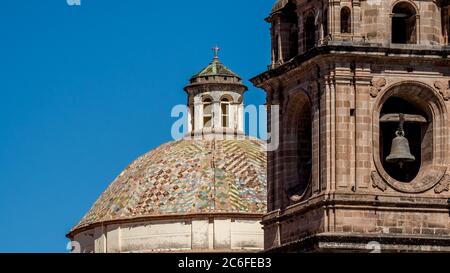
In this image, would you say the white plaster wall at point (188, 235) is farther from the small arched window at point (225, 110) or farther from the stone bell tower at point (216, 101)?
the small arched window at point (225, 110)

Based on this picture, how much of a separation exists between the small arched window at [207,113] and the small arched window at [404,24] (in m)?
29.9

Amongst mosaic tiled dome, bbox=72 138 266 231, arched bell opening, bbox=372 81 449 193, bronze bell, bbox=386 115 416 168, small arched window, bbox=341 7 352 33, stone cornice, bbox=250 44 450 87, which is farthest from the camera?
mosaic tiled dome, bbox=72 138 266 231

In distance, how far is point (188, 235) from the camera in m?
98.8

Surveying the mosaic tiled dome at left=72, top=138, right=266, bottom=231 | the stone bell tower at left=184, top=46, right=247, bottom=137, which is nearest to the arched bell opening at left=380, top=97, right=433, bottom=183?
the mosaic tiled dome at left=72, top=138, right=266, bottom=231

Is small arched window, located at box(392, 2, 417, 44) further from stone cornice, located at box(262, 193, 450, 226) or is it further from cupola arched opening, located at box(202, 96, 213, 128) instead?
cupola arched opening, located at box(202, 96, 213, 128)

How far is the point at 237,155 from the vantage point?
10050 centimetres

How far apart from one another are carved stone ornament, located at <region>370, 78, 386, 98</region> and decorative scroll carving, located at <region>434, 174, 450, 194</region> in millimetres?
2576

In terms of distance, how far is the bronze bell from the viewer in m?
73.9

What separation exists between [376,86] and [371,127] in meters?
0.99

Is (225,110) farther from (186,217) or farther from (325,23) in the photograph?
(325,23)

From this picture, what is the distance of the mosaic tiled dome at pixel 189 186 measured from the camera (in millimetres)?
98625

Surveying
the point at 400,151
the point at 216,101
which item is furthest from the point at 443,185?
the point at 216,101
